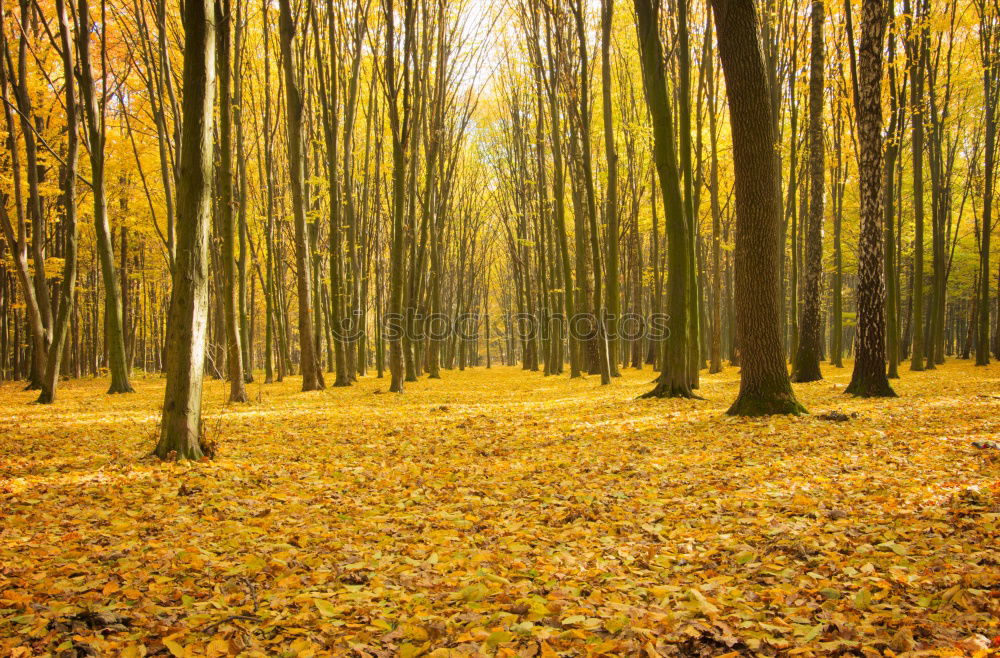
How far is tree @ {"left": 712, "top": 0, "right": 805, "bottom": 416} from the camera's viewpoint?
7484 mm

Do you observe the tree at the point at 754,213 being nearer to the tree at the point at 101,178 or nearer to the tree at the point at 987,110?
the tree at the point at 101,178

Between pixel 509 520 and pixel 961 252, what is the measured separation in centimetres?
3178

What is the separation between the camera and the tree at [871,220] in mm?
9375

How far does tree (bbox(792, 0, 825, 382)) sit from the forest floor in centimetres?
628

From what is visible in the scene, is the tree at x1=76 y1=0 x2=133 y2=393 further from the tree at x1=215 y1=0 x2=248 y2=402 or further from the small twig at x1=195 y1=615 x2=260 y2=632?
the small twig at x1=195 y1=615 x2=260 y2=632

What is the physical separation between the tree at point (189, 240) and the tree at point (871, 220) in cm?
972

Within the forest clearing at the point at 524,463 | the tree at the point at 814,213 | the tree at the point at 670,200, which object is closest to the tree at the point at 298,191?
the forest clearing at the point at 524,463

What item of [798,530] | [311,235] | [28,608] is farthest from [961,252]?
[28,608]

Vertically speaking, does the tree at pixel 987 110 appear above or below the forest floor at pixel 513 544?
above

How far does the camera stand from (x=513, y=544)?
3475 mm

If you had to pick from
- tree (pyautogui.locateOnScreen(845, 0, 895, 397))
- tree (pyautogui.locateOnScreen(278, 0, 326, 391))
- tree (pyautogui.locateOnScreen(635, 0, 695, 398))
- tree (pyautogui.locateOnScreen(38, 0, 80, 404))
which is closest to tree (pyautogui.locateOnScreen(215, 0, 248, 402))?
tree (pyautogui.locateOnScreen(278, 0, 326, 391))

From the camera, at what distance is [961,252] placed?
26797mm

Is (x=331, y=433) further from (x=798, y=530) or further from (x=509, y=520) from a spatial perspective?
(x=798, y=530)

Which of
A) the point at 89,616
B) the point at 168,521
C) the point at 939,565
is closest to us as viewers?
the point at 89,616
